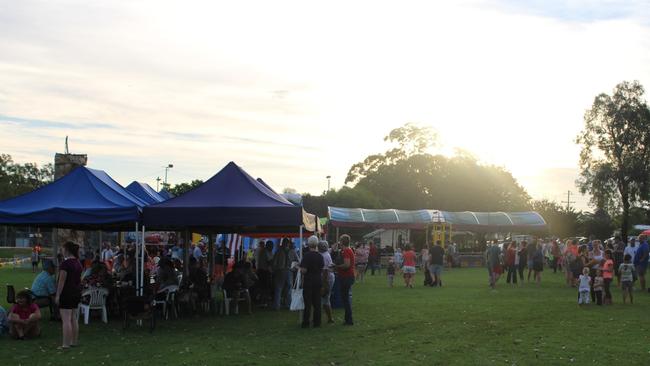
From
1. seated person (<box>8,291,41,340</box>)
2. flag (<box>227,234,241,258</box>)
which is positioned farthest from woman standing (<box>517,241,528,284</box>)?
seated person (<box>8,291,41,340</box>)

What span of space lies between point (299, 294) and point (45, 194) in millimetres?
5721

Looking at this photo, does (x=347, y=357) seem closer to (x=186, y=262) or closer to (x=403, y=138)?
(x=186, y=262)

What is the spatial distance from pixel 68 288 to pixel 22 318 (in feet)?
6.58

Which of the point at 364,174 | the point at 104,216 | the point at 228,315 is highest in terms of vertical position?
the point at 364,174

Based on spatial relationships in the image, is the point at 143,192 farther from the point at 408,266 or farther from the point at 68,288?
the point at 408,266

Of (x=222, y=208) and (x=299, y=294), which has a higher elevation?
(x=222, y=208)

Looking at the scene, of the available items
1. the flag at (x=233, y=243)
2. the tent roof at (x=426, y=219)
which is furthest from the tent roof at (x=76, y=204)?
the tent roof at (x=426, y=219)

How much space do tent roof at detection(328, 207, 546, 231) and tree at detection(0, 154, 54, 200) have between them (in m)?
29.0

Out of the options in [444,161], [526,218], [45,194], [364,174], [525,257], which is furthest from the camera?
[364,174]

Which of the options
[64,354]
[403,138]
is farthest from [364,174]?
[64,354]

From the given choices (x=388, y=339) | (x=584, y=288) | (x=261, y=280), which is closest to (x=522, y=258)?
(x=584, y=288)

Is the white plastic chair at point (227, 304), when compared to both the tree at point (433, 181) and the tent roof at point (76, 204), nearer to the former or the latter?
the tent roof at point (76, 204)

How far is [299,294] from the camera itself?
13.6 meters

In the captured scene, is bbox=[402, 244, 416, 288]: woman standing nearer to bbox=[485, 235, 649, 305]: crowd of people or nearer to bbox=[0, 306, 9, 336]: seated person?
bbox=[485, 235, 649, 305]: crowd of people
